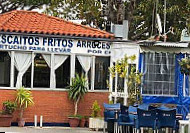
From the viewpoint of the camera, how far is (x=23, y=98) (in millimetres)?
18641

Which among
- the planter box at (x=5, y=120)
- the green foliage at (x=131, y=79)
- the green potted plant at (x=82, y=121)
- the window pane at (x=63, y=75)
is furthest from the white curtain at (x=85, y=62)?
the planter box at (x=5, y=120)

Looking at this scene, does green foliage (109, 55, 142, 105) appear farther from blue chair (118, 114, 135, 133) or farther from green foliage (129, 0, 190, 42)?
green foliage (129, 0, 190, 42)

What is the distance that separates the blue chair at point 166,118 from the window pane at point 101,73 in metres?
6.01

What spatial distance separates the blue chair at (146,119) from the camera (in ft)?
46.1

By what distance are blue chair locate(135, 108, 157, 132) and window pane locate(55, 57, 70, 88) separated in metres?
6.06

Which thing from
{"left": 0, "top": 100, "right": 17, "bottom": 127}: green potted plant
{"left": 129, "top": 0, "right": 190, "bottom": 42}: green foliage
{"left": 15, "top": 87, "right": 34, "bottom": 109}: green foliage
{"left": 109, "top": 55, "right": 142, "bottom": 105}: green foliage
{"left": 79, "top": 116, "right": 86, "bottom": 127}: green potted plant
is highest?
{"left": 129, "top": 0, "right": 190, "bottom": 42}: green foliage

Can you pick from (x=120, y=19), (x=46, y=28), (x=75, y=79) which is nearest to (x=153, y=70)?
(x=75, y=79)

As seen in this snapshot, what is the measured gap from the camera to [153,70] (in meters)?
19.2

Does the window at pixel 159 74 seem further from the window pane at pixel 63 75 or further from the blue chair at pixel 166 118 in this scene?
the blue chair at pixel 166 118

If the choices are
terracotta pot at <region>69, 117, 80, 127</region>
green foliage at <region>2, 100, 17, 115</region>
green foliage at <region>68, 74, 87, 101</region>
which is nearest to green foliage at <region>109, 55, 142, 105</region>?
green foliage at <region>68, 74, 87, 101</region>

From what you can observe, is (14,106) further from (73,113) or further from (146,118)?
(146,118)

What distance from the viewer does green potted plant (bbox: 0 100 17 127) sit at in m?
18.3

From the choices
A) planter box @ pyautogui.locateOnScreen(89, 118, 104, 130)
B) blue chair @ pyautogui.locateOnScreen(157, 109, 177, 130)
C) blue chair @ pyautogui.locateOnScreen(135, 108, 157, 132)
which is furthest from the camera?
planter box @ pyautogui.locateOnScreen(89, 118, 104, 130)

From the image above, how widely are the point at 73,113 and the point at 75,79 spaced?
1.23 m
